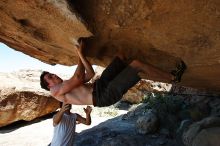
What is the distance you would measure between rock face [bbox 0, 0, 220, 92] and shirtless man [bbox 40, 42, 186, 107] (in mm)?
405

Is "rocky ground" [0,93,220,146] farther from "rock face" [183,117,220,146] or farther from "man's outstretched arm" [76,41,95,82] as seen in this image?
"man's outstretched arm" [76,41,95,82]

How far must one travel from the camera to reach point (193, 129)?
8211mm

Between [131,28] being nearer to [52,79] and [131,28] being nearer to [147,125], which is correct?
[52,79]

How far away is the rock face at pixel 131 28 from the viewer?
14.5 ft

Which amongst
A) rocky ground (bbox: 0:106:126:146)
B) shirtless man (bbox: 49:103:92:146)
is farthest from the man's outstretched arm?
rocky ground (bbox: 0:106:126:146)

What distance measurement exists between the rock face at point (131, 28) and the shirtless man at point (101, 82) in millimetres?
405

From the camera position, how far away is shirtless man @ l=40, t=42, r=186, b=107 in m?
4.93

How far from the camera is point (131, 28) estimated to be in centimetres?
515

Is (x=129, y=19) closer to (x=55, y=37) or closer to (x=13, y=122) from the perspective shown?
(x=55, y=37)

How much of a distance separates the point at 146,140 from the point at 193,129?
205 centimetres

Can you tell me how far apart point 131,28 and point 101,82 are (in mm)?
1012

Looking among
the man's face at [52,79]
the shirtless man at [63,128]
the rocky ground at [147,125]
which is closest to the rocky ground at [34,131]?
the rocky ground at [147,125]

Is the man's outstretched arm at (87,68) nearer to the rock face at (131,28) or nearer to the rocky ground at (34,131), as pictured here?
the rock face at (131,28)

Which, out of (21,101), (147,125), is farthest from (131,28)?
(21,101)
